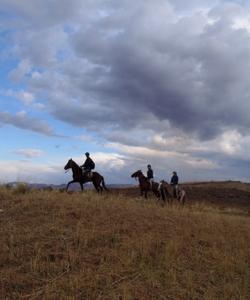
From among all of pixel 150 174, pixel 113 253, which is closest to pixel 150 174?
pixel 150 174

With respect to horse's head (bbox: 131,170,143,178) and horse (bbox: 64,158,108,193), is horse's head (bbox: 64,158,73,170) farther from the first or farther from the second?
horse's head (bbox: 131,170,143,178)

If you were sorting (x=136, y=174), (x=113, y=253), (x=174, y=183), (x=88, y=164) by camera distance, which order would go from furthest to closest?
(x=136, y=174) < (x=174, y=183) < (x=88, y=164) < (x=113, y=253)

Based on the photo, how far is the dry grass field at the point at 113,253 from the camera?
11438 millimetres

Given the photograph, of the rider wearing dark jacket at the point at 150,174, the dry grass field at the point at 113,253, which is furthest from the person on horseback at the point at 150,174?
the dry grass field at the point at 113,253

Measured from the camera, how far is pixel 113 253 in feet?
44.0

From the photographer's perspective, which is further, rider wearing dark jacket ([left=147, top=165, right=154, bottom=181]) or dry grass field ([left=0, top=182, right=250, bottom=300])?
rider wearing dark jacket ([left=147, top=165, right=154, bottom=181])

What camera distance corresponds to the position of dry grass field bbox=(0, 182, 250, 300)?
11.4 metres

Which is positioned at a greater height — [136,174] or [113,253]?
[136,174]

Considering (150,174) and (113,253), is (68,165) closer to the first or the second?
(150,174)

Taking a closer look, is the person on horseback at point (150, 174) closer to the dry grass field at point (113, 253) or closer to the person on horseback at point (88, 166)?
the person on horseback at point (88, 166)

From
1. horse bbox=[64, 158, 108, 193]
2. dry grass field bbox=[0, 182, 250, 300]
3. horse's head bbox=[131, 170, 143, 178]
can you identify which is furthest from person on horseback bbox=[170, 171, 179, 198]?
dry grass field bbox=[0, 182, 250, 300]

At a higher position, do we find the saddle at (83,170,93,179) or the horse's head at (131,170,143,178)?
the horse's head at (131,170,143,178)

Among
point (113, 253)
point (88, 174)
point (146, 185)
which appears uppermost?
point (88, 174)

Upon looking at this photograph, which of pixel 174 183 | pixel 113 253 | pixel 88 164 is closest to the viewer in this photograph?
pixel 113 253
